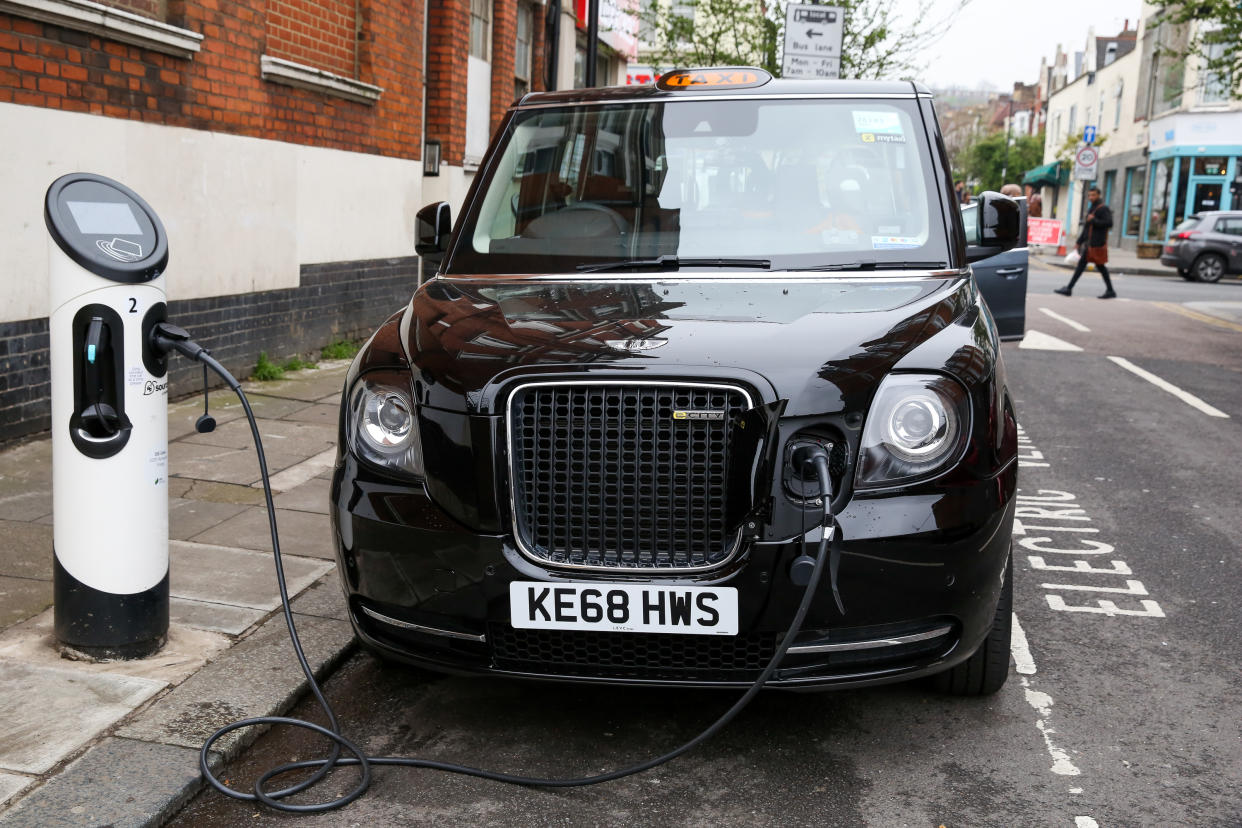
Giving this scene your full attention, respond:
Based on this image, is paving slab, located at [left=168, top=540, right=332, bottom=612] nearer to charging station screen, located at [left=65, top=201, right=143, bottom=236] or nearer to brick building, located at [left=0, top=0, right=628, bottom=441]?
charging station screen, located at [left=65, top=201, right=143, bottom=236]

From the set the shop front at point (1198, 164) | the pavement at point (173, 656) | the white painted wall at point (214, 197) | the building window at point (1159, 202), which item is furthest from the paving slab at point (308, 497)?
the building window at point (1159, 202)

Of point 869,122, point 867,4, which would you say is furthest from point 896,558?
point 867,4

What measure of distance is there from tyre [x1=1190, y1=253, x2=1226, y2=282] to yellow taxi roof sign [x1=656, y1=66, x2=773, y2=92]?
27318 mm

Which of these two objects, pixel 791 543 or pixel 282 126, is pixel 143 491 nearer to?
pixel 791 543

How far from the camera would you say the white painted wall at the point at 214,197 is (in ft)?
21.2

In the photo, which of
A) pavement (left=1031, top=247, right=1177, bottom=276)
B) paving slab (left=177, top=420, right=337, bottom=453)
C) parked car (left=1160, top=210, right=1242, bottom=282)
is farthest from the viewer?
pavement (left=1031, top=247, right=1177, bottom=276)

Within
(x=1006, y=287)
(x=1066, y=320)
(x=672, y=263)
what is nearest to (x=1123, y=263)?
(x=1066, y=320)

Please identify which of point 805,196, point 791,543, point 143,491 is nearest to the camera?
point 791,543

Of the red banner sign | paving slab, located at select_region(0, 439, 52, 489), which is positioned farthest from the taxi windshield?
the red banner sign

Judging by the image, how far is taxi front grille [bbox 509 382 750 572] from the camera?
2975 mm

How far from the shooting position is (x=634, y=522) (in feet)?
9.96

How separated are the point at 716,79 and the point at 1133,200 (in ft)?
152

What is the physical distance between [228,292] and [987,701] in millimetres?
6602

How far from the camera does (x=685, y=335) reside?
3.15 meters
